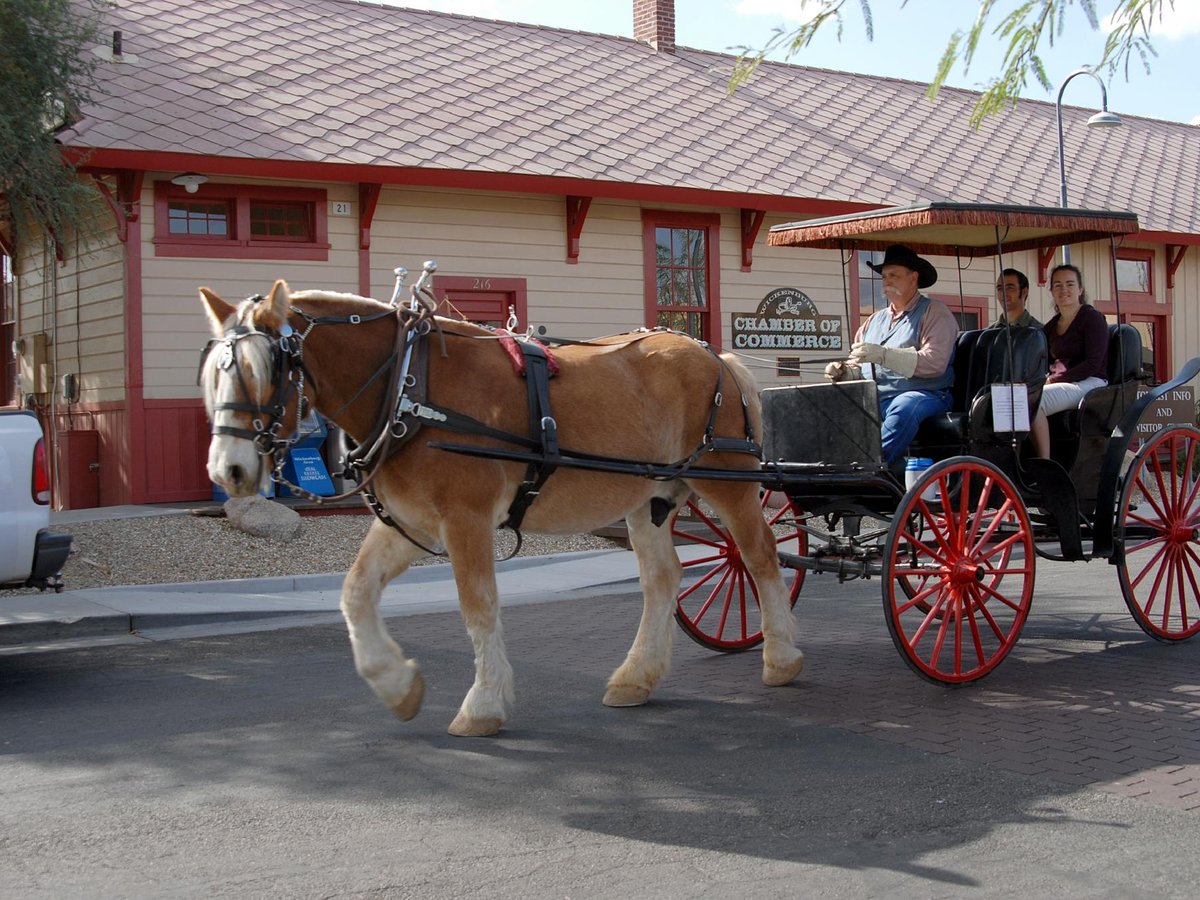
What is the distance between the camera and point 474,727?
555 cm

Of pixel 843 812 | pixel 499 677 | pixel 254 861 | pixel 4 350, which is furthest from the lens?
pixel 4 350

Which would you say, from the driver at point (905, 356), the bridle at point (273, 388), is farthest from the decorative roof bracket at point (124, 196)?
the bridle at point (273, 388)

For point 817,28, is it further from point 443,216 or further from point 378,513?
point 443,216

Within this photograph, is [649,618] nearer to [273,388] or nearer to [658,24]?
[273,388]

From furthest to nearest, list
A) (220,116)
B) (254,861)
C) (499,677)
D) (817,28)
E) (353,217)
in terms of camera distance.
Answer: (353,217), (220,116), (817,28), (499,677), (254,861)

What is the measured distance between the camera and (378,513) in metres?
5.59

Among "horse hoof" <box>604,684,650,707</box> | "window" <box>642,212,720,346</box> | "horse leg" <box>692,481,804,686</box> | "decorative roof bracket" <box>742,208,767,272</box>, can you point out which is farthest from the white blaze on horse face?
"decorative roof bracket" <box>742,208,767,272</box>

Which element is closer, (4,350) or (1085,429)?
(1085,429)

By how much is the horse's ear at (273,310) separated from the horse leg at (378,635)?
1.02m

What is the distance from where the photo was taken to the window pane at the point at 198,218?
563 inches

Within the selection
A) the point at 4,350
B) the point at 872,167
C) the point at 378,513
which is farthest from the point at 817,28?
the point at 4,350

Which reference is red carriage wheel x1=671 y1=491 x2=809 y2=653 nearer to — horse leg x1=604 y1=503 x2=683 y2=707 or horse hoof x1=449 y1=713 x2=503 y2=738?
horse leg x1=604 y1=503 x2=683 y2=707

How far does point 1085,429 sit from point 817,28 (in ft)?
10.4

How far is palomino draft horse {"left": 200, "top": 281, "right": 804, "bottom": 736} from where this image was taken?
5102 mm
